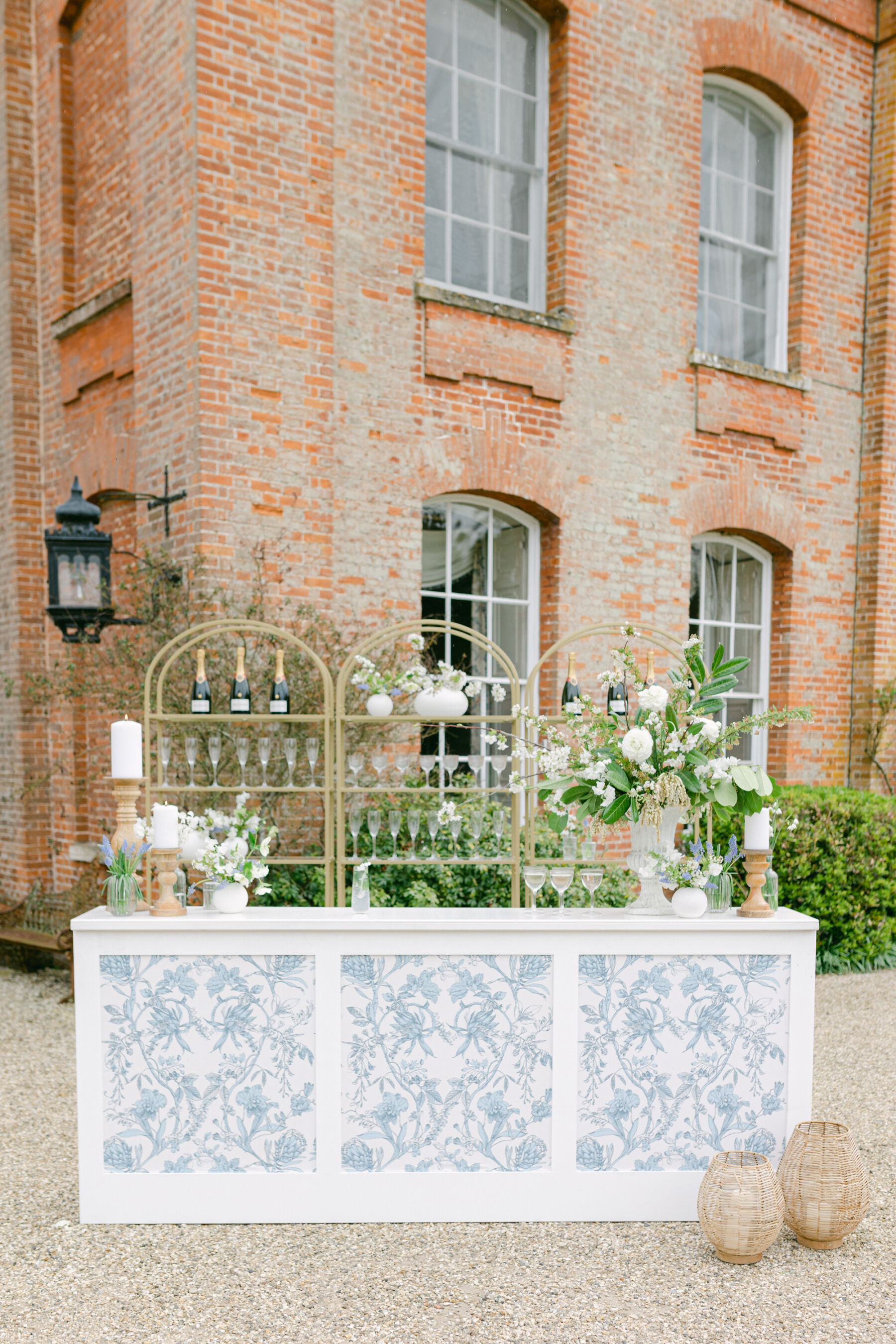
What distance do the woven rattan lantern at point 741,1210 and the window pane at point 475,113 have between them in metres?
6.24

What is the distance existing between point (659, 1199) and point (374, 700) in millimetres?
2321

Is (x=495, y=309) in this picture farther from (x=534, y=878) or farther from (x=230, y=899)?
(x=230, y=899)

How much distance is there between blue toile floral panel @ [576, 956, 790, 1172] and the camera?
→ 3.30 meters

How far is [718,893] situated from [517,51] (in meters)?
6.04

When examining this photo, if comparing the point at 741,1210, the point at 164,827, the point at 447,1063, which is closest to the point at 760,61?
the point at 164,827

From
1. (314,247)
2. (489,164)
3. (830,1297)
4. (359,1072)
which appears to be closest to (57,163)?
(314,247)

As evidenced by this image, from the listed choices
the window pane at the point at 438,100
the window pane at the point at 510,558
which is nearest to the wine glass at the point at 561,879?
the window pane at the point at 510,558

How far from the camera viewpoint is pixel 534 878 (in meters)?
3.57

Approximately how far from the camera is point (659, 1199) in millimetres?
3287

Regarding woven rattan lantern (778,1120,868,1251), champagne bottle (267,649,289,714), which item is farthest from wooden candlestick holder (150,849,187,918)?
woven rattan lantern (778,1120,868,1251)

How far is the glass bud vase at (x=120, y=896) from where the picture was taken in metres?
3.38

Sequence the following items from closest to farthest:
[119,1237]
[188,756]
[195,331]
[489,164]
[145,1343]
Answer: [145,1343]
[119,1237]
[188,756]
[195,331]
[489,164]

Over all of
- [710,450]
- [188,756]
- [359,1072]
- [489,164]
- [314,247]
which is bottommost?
[359,1072]

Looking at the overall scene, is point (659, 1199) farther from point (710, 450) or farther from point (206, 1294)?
point (710, 450)
